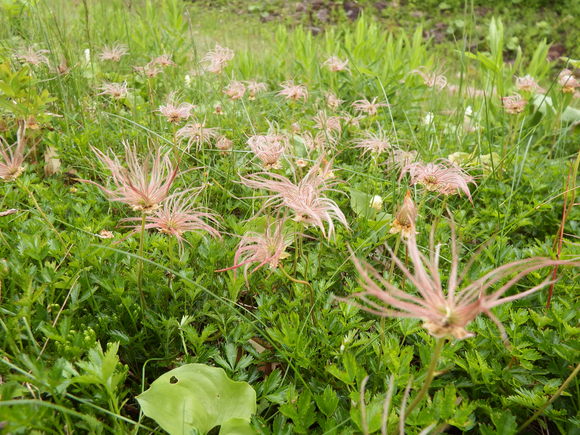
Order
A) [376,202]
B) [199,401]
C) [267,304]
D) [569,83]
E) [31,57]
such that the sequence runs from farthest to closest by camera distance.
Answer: [569,83], [31,57], [376,202], [267,304], [199,401]

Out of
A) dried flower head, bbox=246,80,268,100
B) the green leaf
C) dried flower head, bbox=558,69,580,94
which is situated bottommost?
the green leaf

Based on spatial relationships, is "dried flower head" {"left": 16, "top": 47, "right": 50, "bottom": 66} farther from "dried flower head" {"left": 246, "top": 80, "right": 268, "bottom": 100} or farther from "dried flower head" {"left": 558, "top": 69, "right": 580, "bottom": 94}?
"dried flower head" {"left": 558, "top": 69, "right": 580, "bottom": 94}

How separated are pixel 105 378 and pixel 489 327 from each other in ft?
3.05

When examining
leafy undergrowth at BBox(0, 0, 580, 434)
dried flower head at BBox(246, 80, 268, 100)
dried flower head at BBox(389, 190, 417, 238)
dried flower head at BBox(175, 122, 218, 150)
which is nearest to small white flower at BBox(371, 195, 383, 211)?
leafy undergrowth at BBox(0, 0, 580, 434)

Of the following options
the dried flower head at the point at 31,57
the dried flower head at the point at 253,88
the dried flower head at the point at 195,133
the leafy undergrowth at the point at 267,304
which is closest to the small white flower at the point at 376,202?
the leafy undergrowth at the point at 267,304

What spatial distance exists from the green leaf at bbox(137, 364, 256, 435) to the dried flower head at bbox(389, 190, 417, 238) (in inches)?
21.0

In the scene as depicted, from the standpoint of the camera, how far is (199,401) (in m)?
1.00

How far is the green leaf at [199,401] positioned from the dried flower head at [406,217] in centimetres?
53

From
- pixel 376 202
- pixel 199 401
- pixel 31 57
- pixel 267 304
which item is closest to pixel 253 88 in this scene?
pixel 31 57

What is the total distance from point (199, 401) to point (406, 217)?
67 centimetres

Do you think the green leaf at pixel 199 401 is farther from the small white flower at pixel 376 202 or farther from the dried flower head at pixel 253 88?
the dried flower head at pixel 253 88

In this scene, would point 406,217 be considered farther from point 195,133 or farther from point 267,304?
point 195,133

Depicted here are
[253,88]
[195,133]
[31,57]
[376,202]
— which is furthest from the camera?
[253,88]

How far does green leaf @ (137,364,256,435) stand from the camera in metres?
0.92
